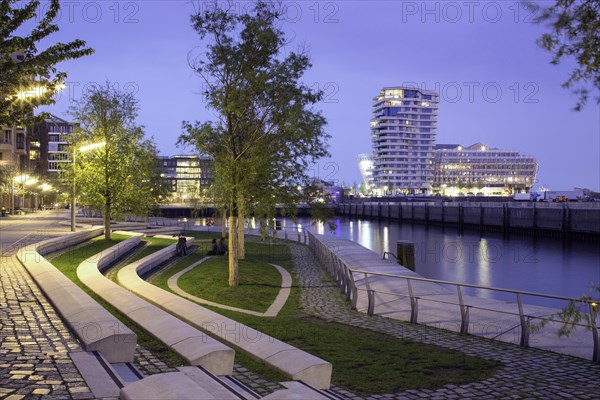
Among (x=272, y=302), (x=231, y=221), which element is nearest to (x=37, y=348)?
(x=272, y=302)

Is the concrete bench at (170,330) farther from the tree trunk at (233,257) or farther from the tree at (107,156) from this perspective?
the tree at (107,156)

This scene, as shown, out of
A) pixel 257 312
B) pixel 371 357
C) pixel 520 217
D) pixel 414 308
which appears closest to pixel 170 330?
pixel 371 357

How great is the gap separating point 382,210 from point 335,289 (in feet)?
357

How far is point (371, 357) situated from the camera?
34.3 feet

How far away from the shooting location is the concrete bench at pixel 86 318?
8.63m

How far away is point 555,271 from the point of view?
44000 mm

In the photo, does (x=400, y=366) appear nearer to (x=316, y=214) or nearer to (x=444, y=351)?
(x=444, y=351)

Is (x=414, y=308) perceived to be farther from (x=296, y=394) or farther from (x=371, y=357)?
(x=296, y=394)

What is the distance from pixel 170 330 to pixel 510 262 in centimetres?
4403

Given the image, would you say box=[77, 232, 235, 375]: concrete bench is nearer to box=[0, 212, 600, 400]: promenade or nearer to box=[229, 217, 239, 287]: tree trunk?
box=[0, 212, 600, 400]: promenade

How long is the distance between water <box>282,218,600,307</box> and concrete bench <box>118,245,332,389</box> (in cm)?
1664

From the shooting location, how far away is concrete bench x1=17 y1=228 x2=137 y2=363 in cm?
863

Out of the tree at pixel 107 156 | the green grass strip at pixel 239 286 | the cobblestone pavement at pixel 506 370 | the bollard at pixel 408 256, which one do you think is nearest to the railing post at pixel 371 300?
the cobblestone pavement at pixel 506 370

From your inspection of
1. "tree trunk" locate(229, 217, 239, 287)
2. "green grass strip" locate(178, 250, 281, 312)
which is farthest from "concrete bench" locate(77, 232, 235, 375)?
"tree trunk" locate(229, 217, 239, 287)
